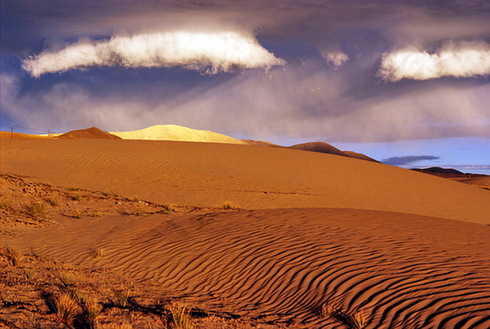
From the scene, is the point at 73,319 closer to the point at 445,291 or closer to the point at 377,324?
the point at 377,324

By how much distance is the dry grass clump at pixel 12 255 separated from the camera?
9992mm

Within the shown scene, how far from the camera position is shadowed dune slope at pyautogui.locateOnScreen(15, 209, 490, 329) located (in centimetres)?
673

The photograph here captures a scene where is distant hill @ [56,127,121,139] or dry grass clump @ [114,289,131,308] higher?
distant hill @ [56,127,121,139]

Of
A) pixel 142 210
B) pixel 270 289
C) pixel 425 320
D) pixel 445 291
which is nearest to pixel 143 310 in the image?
pixel 270 289

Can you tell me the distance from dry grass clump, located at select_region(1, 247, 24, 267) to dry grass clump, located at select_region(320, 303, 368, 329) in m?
6.81

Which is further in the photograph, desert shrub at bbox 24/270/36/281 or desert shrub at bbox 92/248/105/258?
desert shrub at bbox 92/248/105/258

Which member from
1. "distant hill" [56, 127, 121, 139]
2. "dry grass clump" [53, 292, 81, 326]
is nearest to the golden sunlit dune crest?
"distant hill" [56, 127, 121, 139]

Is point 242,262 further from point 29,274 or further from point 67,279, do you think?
point 29,274

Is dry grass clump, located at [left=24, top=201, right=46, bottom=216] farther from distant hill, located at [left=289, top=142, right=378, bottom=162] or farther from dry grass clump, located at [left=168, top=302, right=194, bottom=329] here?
distant hill, located at [left=289, top=142, right=378, bottom=162]

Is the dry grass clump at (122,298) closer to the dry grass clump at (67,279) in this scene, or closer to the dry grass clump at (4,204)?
the dry grass clump at (67,279)

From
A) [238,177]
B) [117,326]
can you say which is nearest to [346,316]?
[117,326]

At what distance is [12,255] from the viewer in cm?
1051

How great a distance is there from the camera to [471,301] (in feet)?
21.0

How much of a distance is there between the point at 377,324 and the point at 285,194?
19.7m
